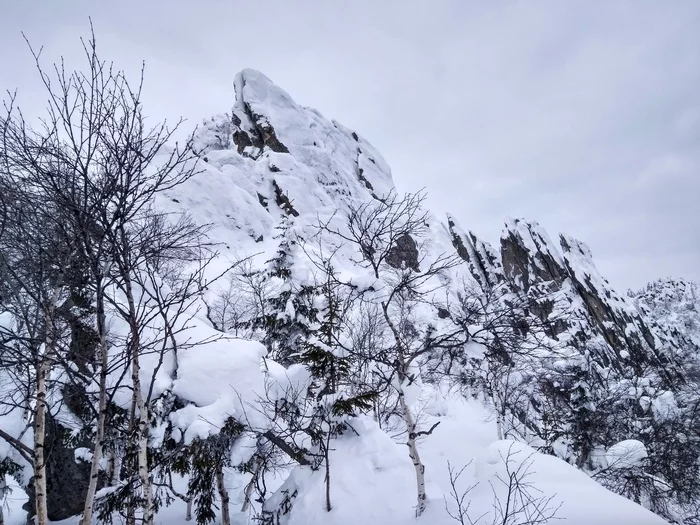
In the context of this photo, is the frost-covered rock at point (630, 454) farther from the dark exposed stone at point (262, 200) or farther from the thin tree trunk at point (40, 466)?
the dark exposed stone at point (262, 200)

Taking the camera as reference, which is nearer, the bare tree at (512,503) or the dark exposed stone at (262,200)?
the bare tree at (512,503)

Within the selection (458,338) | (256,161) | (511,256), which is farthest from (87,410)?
(511,256)

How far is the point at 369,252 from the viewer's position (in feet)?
21.4

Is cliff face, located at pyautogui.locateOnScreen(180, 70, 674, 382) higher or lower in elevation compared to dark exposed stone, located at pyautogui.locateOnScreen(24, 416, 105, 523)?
higher

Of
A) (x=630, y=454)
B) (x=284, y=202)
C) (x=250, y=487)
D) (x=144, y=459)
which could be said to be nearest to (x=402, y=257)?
(x=144, y=459)

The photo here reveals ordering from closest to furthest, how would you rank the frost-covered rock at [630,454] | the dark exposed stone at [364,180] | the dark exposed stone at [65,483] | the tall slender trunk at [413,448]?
the tall slender trunk at [413,448] < the frost-covered rock at [630,454] < the dark exposed stone at [65,483] < the dark exposed stone at [364,180]

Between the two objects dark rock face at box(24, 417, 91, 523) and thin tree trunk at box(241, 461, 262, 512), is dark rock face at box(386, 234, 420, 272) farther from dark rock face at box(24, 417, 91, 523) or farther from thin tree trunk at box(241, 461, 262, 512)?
dark rock face at box(24, 417, 91, 523)

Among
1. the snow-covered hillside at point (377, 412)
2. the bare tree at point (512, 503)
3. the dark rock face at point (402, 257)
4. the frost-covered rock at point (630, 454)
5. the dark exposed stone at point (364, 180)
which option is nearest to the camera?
the bare tree at point (512, 503)

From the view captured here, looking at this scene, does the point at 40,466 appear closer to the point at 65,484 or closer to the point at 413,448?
the point at 413,448

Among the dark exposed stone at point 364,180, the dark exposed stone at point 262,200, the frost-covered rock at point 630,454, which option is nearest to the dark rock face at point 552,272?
the dark exposed stone at point 364,180

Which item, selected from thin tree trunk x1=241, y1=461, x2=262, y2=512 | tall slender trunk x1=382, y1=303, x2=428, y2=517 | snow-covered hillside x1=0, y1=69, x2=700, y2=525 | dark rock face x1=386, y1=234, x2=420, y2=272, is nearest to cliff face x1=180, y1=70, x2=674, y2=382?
snow-covered hillside x1=0, y1=69, x2=700, y2=525

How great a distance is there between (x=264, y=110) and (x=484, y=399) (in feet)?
149

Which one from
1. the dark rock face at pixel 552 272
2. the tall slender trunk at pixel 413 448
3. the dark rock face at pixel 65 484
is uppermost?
the dark rock face at pixel 552 272

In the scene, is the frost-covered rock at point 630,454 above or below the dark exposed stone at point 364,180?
below
